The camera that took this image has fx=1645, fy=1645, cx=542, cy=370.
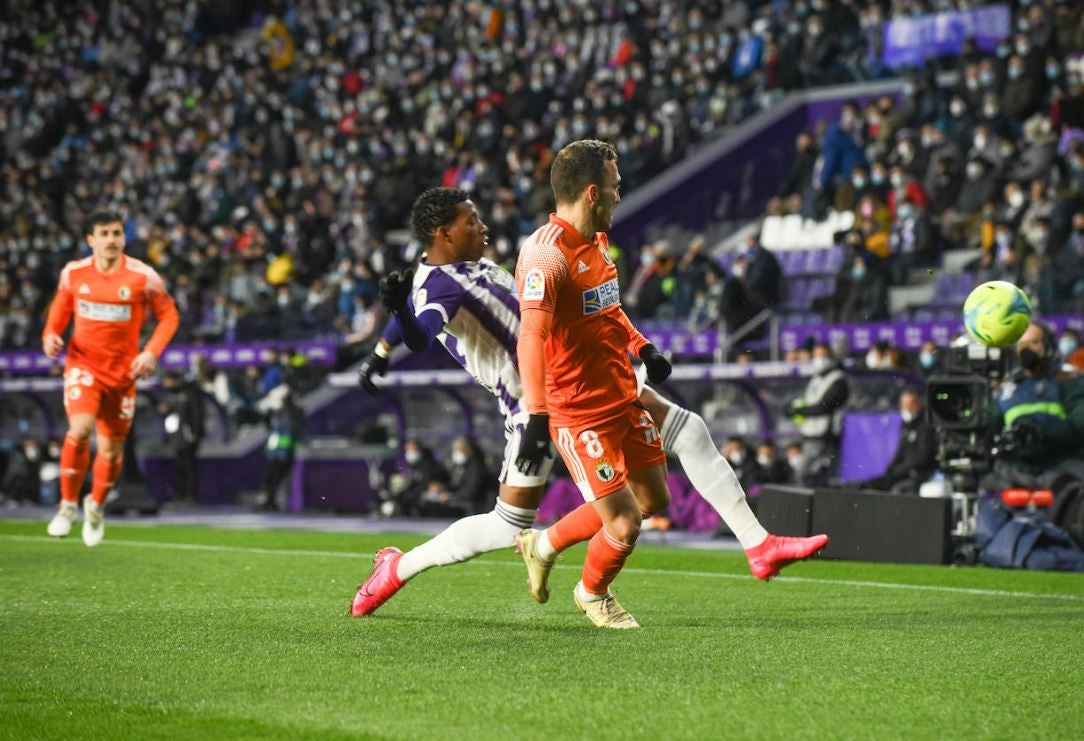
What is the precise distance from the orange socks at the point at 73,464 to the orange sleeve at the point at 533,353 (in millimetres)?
6958

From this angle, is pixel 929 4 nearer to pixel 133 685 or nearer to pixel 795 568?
pixel 795 568

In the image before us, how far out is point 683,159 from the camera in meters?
25.1

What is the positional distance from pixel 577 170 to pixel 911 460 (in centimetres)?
841

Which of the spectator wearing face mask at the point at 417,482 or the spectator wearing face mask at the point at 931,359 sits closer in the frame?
the spectator wearing face mask at the point at 931,359

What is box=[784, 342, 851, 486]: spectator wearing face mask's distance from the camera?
51.6 ft

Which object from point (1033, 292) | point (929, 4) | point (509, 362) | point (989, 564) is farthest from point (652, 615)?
point (929, 4)

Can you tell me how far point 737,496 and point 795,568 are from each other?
173 inches

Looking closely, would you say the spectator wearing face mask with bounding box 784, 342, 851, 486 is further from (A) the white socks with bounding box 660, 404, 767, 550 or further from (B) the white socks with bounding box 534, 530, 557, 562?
(B) the white socks with bounding box 534, 530, 557, 562

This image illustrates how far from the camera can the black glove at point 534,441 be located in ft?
20.7

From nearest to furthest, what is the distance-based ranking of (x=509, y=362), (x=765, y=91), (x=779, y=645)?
(x=779, y=645)
(x=509, y=362)
(x=765, y=91)

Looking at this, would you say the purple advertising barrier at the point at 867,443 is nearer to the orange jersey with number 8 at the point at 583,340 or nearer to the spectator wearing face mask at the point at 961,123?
the spectator wearing face mask at the point at 961,123

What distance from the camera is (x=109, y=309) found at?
12570 mm

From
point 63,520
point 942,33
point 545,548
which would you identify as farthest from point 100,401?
point 942,33

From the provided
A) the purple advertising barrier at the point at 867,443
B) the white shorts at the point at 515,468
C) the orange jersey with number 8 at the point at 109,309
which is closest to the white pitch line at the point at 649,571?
the orange jersey with number 8 at the point at 109,309
